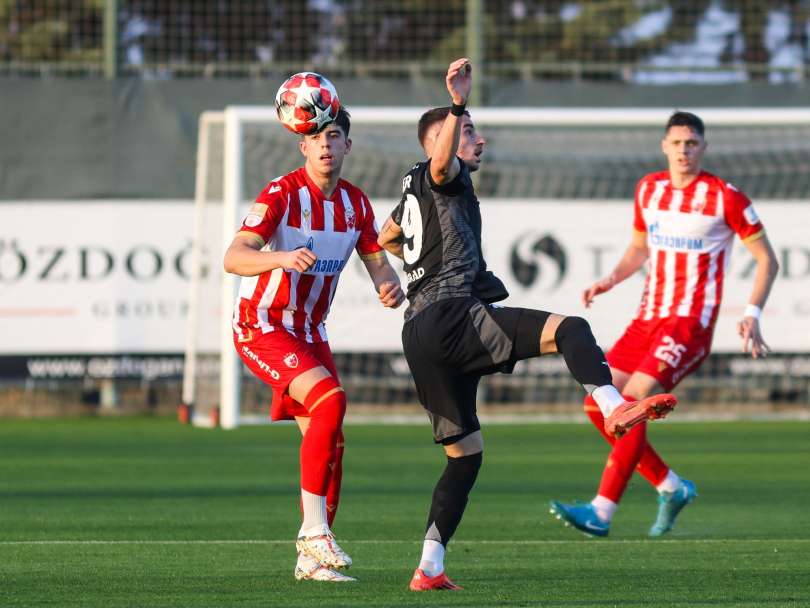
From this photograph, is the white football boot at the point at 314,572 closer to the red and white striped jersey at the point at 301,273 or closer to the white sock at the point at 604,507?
the red and white striped jersey at the point at 301,273

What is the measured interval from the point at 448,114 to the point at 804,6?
500 inches

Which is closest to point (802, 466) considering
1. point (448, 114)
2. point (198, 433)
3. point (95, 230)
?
point (198, 433)

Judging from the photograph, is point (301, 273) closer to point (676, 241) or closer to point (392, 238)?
point (392, 238)

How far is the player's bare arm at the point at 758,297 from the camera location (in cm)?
789

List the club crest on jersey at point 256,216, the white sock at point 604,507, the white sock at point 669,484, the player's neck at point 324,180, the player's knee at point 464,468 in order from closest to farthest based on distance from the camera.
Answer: the player's knee at point 464,468 → the club crest on jersey at point 256,216 → the player's neck at point 324,180 → the white sock at point 604,507 → the white sock at point 669,484

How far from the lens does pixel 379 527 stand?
8180 mm

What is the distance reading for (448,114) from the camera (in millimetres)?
6074

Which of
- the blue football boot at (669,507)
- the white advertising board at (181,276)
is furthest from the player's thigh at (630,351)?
the white advertising board at (181,276)

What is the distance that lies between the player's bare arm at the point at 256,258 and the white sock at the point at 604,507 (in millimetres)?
2412

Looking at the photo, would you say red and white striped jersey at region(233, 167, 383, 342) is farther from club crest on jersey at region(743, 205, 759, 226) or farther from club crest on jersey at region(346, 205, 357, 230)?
club crest on jersey at region(743, 205, 759, 226)

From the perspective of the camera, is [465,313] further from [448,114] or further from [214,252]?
[214,252]

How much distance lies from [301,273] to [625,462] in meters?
2.19

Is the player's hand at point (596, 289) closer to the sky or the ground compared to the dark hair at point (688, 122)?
closer to the ground

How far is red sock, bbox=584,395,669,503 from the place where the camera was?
7.91m
